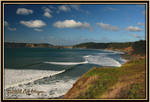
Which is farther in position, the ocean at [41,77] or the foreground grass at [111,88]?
the ocean at [41,77]

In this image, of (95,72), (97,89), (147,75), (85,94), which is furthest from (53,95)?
(147,75)

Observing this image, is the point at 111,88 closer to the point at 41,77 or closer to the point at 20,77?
the point at 41,77

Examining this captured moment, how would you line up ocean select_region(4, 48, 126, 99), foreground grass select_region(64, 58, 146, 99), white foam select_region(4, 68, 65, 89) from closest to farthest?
foreground grass select_region(64, 58, 146, 99)
ocean select_region(4, 48, 126, 99)
white foam select_region(4, 68, 65, 89)

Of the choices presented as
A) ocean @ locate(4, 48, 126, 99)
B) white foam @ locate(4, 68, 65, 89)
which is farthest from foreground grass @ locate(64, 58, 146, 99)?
white foam @ locate(4, 68, 65, 89)

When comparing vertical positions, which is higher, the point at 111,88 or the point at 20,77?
the point at 111,88

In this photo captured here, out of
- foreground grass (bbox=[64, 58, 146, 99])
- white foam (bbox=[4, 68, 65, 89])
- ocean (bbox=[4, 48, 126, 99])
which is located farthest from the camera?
white foam (bbox=[4, 68, 65, 89])

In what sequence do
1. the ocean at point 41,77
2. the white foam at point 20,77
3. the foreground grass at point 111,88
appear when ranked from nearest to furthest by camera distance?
the foreground grass at point 111,88
the ocean at point 41,77
the white foam at point 20,77

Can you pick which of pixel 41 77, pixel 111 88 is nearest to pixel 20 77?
pixel 41 77

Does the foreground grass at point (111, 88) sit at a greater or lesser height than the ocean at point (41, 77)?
greater

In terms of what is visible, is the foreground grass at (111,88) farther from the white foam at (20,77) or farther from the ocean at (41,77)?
the white foam at (20,77)

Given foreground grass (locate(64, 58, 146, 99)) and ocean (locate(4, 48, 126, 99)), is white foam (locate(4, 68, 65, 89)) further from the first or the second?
foreground grass (locate(64, 58, 146, 99))

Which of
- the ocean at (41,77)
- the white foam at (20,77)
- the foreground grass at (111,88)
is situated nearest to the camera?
the foreground grass at (111,88)

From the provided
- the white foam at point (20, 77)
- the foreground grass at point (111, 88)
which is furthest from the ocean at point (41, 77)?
the foreground grass at point (111, 88)
